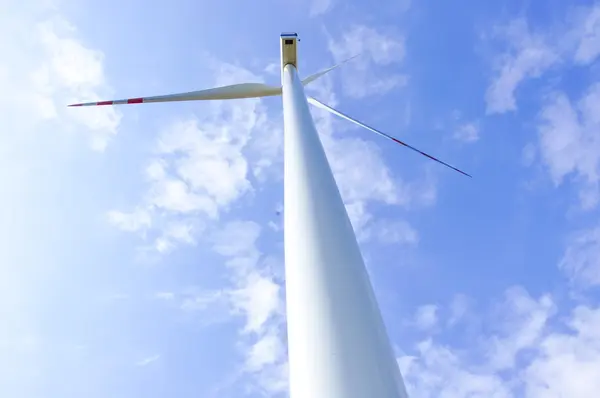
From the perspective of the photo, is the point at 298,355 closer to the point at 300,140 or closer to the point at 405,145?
the point at 300,140

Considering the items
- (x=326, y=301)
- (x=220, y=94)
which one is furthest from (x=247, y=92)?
(x=326, y=301)

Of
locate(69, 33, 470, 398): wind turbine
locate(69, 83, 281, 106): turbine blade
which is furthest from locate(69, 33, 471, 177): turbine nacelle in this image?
locate(69, 33, 470, 398): wind turbine

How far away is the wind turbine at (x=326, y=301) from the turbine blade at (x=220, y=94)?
12.8 metres

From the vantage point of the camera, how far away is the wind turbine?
291 inches

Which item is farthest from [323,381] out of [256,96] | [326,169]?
[256,96]

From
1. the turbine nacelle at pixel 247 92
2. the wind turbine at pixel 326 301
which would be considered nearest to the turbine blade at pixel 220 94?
the turbine nacelle at pixel 247 92

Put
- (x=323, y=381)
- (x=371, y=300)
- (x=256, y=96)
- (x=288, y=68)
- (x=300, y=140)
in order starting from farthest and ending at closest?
(x=256, y=96) → (x=288, y=68) → (x=300, y=140) → (x=371, y=300) → (x=323, y=381)

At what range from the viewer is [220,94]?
1037 inches

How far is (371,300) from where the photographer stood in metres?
8.77

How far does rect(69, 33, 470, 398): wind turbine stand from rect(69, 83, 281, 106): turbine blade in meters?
12.8

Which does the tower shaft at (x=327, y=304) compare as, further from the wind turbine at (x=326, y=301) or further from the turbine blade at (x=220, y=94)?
the turbine blade at (x=220, y=94)

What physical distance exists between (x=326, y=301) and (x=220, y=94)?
62.7 feet

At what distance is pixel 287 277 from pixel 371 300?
62.8 inches

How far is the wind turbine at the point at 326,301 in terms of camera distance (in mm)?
7398
